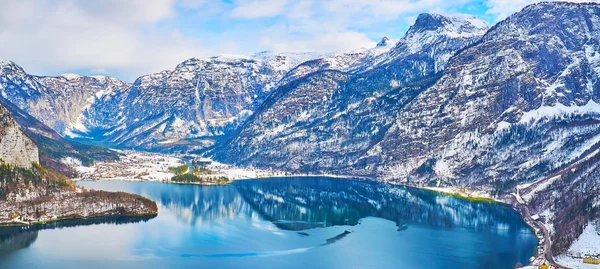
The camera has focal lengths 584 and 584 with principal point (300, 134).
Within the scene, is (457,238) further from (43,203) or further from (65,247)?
(43,203)

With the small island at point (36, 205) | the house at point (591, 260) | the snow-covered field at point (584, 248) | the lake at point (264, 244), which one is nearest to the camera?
the house at point (591, 260)

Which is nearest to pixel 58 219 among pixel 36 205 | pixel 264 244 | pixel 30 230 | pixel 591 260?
pixel 36 205

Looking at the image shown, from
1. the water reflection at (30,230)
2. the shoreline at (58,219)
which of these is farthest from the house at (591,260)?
the shoreline at (58,219)

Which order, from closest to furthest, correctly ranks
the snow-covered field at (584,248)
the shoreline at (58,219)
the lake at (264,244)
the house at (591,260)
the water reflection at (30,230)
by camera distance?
the house at (591,260), the snow-covered field at (584,248), the lake at (264,244), the water reflection at (30,230), the shoreline at (58,219)

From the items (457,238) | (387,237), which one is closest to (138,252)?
(387,237)

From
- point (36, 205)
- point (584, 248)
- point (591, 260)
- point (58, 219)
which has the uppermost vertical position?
point (36, 205)

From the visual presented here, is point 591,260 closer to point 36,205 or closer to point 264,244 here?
point 264,244

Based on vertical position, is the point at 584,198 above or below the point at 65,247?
above

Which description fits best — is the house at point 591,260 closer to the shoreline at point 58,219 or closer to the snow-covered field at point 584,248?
the snow-covered field at point 584,248

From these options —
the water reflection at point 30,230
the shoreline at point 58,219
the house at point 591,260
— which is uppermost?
the shoreline at point 58,219
